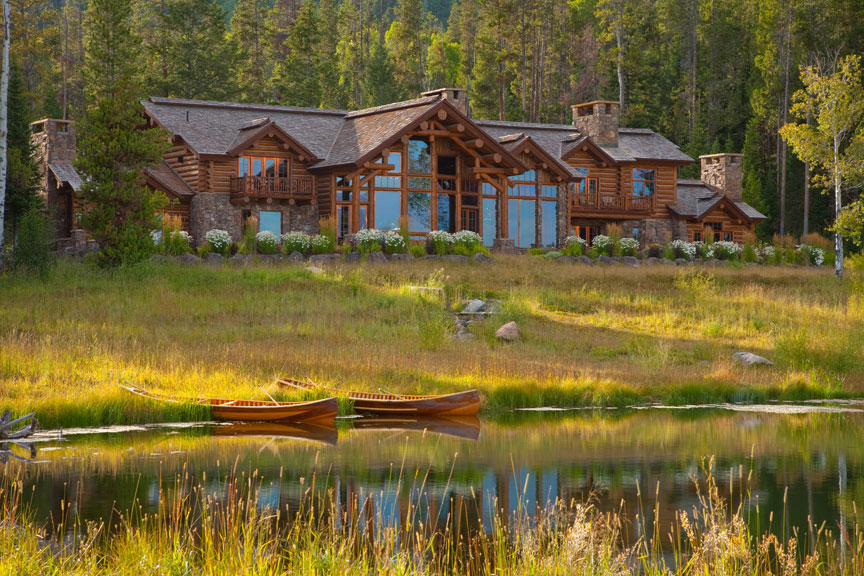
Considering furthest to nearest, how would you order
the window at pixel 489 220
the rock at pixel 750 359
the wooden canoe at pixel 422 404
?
1. the window at pixel 489 220
2. the rock at pixel 750 359
3. the wooden canoe at pixel 422 404

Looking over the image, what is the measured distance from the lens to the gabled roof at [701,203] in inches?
2106

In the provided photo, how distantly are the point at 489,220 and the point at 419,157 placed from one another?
454 cm

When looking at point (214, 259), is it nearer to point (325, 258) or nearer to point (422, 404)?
point (325, 258)

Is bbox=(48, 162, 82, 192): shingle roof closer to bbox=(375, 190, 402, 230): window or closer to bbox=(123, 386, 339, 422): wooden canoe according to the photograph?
bbox=(375, 190, 402, 230): window

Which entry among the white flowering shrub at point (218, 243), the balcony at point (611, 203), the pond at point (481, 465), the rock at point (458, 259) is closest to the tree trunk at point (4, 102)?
the white flowering shrub at point (218, 243)

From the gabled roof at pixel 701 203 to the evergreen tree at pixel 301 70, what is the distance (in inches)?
956

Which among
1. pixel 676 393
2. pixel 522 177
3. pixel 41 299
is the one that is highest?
pixel 522 177

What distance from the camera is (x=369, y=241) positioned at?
37.8m

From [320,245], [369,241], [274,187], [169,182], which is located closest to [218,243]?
[320,245]

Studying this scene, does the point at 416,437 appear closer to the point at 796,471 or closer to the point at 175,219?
the point at 796,471

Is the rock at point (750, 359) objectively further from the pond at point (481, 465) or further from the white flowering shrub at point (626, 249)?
the white flowering shrub at point (626, 249)

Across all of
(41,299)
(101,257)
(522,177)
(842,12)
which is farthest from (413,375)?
(842,12)

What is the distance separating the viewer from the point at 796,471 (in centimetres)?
1399

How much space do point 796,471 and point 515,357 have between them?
10266 millimetres
